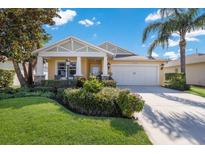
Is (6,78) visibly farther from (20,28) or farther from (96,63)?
(96,63)

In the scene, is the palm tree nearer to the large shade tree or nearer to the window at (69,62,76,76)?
the window at (69,62,76,76)

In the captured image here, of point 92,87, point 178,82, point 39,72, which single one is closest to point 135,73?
point 178,82

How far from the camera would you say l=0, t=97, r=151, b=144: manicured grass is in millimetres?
5887

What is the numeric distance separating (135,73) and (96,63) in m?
4.28

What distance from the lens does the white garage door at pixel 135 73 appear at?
24.1 m

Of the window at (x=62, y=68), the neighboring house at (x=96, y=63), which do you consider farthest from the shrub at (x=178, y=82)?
the window at (x=62, y=68)

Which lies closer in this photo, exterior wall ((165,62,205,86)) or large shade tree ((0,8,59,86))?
large shade tree ((0,8,59,86))

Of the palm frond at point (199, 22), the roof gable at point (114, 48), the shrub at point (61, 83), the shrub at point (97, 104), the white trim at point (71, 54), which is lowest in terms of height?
the shrub at point (97, 104)

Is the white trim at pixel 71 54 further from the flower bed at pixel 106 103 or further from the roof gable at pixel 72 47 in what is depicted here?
the flower bed at pixel 106 103

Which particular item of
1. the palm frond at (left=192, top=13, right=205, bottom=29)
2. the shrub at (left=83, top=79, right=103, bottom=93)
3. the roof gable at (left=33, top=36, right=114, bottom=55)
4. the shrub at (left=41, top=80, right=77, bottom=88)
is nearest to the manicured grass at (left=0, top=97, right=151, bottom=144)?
the shrub at (left=83, top=79, right=103, bottom=93)

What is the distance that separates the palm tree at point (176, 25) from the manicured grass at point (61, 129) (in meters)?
13.7

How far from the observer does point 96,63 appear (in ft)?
80.2
